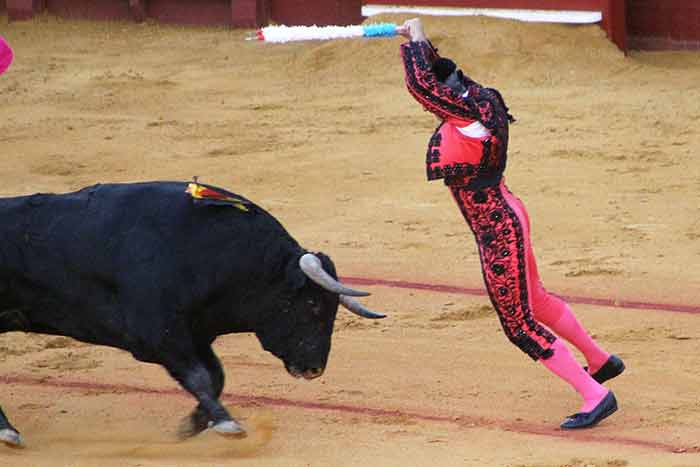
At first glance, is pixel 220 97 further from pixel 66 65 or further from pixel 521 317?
pixel 521 317

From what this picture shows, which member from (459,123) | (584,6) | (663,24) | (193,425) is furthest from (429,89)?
(663,24)

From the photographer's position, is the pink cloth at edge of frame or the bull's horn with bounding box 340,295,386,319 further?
the pink cloth at edge of frame

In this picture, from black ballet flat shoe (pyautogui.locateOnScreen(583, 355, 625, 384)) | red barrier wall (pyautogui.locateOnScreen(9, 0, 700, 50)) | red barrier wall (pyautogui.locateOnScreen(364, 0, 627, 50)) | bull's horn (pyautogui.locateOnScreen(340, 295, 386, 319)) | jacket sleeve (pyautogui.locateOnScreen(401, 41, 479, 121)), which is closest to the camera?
jacket sleeve (pyautogui.locateOnScreen(401, 41, 479, 121))

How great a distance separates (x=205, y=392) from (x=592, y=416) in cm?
121

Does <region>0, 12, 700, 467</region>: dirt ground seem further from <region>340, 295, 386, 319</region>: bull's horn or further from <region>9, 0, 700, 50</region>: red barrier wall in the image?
<region>340, 295, 386, 319</region>: bull's horn

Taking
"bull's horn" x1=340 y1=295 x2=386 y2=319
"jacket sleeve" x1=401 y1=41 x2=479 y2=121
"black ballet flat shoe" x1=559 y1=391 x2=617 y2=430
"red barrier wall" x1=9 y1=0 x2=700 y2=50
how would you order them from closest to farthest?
"jacket sleeve" x1=401 y1=41 x2=479 y2=121 < "black ballet flat shoe" x1=559 y1=391 x2=617 y2=430 < "bull's horn" x1=340 y1=295 x2=386 y2=319 < "red barrier wall" x1=9 y1=0 x2=700 y2=50

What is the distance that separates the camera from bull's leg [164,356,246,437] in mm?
4863

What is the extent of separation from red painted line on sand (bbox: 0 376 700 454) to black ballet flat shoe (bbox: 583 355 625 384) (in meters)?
0.30


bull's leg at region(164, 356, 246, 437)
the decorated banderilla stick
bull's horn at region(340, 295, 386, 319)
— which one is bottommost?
bull's leg at region(164, 356, 246, 437)

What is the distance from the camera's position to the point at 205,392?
4.94m

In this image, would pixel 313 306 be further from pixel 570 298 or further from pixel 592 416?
pixel 570 298

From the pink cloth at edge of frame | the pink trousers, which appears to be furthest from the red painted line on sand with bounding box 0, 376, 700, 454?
the pink cloth at edge of frame

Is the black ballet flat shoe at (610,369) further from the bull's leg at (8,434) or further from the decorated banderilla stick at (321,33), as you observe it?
the bull's leg at (8,434)

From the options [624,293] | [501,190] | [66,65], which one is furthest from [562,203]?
[66,65]
